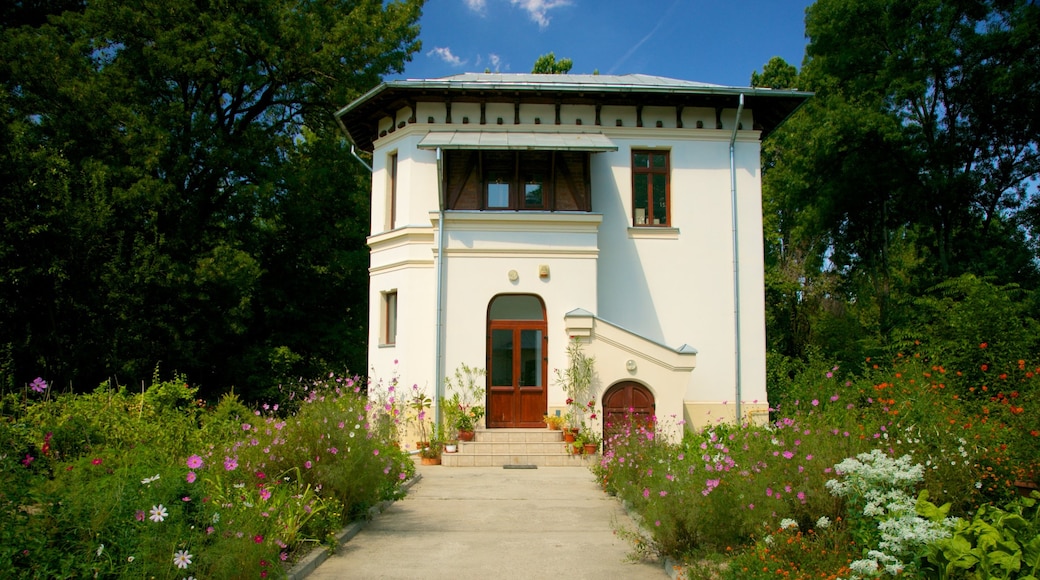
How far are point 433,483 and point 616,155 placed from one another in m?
8.75

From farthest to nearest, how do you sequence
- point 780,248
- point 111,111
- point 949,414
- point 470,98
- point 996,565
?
point 780,248
point 111,111
point 470,98
point 949,414
point 996,565

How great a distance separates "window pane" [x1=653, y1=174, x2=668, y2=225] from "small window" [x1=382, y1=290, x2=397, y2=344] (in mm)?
6335

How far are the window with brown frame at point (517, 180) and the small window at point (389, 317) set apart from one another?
2890mm

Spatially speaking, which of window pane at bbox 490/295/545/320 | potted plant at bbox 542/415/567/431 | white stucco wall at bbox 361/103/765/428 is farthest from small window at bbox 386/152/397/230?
potted plant at bbox 542/415/567/431

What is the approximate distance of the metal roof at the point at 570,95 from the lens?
16156mm

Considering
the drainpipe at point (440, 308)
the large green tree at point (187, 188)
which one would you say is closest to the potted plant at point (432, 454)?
the drainpipe at point (440, 308)

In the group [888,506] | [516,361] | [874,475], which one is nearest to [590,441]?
[516,361]

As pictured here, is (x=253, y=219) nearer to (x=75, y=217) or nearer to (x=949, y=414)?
(x=75, y=217)

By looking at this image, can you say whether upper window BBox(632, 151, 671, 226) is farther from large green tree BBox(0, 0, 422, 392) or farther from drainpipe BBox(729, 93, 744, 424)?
large green tree BBox(0, 0, 422, 392)

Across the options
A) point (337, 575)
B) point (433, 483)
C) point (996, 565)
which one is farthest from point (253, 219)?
point (996, 565)

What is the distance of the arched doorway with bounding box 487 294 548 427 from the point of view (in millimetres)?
15422

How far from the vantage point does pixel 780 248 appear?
32.4 meters

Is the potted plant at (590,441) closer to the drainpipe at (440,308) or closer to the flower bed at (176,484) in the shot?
the drainpipe at (440,308)

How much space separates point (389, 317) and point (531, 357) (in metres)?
3.88
